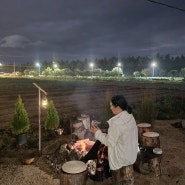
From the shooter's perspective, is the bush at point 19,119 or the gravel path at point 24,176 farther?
the bush at point 19,119

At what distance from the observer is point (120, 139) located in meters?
3.84

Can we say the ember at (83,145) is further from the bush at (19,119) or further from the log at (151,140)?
the bush at (19,119)

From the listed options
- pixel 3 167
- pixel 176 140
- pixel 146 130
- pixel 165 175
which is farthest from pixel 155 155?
pixel 3 167

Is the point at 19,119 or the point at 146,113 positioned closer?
the point at 19,119

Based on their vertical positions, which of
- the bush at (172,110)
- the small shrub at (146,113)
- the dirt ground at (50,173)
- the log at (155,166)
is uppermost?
the small shrub at (146,113)

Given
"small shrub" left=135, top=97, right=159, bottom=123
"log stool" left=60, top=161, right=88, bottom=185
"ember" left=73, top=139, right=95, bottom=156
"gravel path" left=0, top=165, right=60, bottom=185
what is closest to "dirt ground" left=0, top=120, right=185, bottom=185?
"gravel path" left=0, top=165, right=60, bottom=185

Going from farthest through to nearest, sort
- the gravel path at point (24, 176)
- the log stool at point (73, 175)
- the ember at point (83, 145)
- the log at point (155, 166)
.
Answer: the ember at point (83, 145) → the log at point (155, 166) → the gravel path at point (24, 176) → the log stool at point (73, 175)

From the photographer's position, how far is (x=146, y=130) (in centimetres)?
715

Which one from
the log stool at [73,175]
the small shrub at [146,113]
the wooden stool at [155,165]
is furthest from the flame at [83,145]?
the small shrub at [146,113]

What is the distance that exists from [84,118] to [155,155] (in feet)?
8.24

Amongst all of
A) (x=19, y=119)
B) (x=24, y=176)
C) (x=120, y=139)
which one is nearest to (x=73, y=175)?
(x=120, y=139)

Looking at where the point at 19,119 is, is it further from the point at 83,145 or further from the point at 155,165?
the point at 155,165

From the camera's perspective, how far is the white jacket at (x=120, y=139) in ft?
12.3

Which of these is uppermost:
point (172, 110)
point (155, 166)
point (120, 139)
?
point (120, 139)
